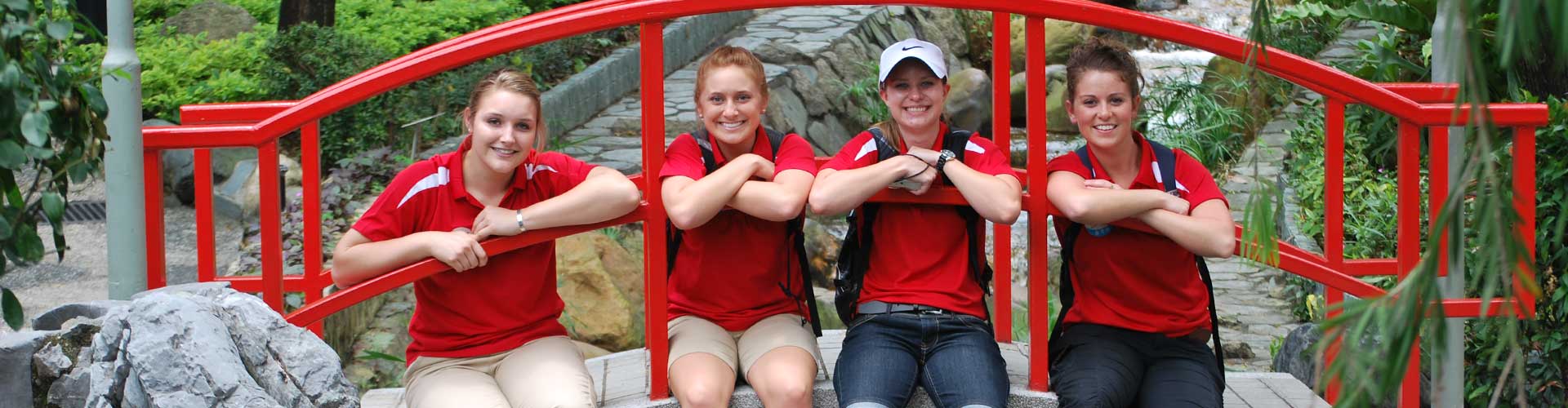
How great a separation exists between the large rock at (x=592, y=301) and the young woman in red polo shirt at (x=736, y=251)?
2107 mm

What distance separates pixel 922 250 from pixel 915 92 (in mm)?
395

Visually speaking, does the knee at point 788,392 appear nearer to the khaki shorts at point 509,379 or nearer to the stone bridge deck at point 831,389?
the stone bridge deck at point 831,389

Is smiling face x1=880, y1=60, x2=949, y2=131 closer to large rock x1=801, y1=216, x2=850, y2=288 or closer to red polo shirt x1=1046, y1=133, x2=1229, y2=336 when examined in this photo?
red polo shirt x1=1046, y1=133, x2=1229, y2=336

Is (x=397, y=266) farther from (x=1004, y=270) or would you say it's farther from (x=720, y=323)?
(x=1004, y=270)

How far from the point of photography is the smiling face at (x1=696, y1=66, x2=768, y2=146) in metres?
3.45

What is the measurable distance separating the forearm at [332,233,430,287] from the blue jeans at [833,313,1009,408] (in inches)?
40.8

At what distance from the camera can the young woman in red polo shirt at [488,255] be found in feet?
10.5

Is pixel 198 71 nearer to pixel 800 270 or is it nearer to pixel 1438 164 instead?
pixel 800 270

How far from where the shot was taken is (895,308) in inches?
133

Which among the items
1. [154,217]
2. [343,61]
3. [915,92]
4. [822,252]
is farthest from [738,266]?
[343,61]

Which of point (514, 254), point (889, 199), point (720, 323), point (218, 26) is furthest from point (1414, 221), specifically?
point (218, 26)

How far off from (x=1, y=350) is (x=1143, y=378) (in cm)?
245

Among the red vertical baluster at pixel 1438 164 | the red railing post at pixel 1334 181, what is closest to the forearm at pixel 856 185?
the red railing post at pixel 1334 181

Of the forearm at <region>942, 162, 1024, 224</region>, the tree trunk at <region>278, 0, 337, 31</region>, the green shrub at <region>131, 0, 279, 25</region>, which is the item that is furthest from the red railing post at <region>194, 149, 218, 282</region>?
the green shrub at <region>131, 0, 279, 25</region>
